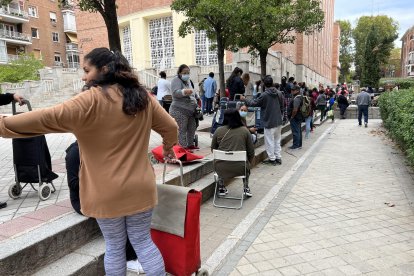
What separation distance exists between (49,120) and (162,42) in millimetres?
28256

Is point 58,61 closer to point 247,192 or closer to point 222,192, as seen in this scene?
point 222,192

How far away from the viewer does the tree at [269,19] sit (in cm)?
1066

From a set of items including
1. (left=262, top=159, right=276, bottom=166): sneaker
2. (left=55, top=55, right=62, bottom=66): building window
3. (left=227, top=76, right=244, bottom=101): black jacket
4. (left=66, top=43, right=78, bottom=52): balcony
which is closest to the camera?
(left=262, top=159, right=276, bottom=166): sneaker

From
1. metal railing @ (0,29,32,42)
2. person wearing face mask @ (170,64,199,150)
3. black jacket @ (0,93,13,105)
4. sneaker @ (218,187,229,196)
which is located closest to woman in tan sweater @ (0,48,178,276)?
black jacket @ (0,93,13,105)

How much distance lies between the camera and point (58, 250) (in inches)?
117

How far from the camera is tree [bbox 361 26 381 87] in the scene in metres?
37.5

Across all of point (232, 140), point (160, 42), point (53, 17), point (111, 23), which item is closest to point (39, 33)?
point (53, 17)

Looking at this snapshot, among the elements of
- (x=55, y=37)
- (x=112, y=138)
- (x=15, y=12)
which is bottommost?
(x=112, y=138)

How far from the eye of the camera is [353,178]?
21.6ft

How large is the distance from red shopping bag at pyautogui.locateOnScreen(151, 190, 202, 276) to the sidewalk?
0.76m

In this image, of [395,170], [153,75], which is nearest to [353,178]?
[395,170]

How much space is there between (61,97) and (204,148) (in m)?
17.8

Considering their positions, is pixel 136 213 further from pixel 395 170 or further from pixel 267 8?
pixel 267 8

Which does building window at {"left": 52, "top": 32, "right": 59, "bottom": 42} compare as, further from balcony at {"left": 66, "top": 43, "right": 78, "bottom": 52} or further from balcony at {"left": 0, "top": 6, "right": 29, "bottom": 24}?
balcony at {"left": 0, "top": 6, "right": 29, "bottom": 24}
